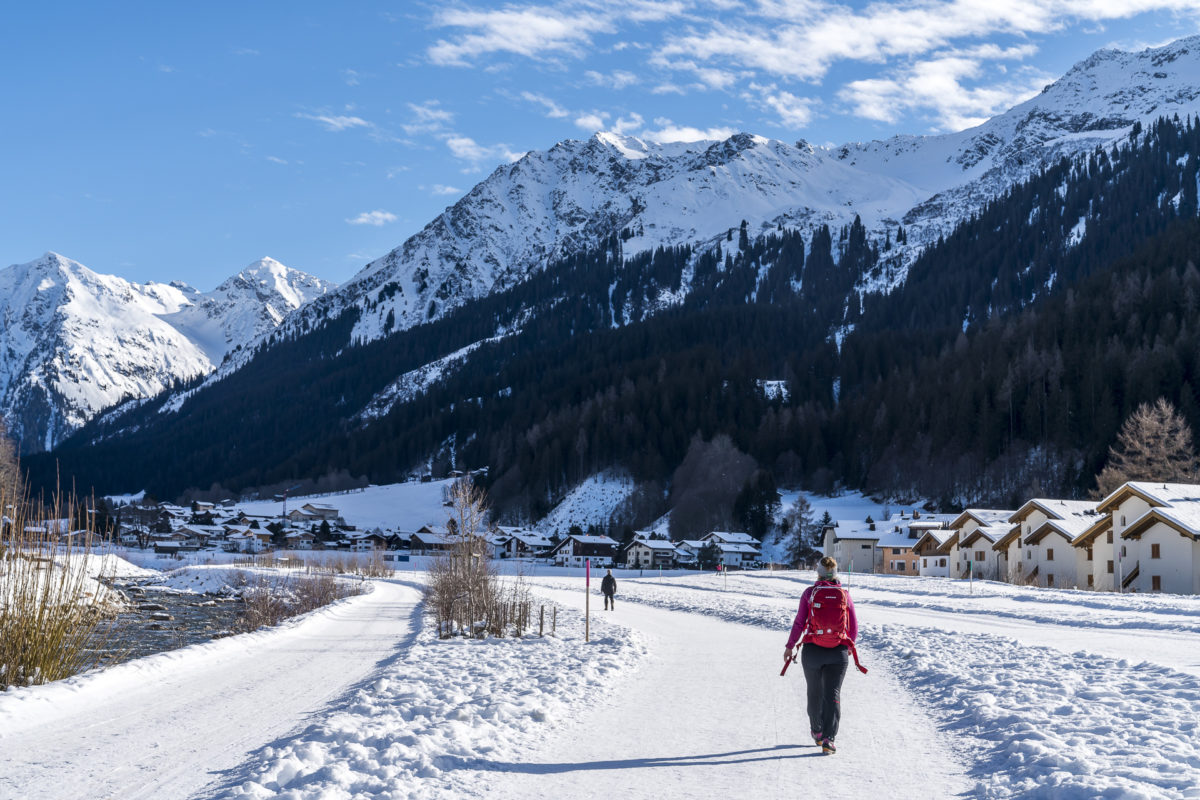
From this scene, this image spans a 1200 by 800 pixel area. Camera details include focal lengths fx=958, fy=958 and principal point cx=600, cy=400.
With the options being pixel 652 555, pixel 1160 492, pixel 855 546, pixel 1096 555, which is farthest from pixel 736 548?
pixel 1160 492

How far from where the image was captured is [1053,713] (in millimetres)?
12719

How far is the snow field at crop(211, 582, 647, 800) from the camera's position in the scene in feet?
29.9

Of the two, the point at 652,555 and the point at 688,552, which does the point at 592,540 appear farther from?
the point at 688,552

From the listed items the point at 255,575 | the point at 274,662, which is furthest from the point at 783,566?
the point at 274,662

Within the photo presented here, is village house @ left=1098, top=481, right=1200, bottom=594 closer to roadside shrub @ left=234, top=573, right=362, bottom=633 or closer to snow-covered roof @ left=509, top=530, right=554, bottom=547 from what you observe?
roadside shrub @ left=234, top=573, right=362, bottom=633

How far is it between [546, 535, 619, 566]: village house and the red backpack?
360 ft

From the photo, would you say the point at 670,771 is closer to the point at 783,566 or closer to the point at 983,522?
the point at 983,522

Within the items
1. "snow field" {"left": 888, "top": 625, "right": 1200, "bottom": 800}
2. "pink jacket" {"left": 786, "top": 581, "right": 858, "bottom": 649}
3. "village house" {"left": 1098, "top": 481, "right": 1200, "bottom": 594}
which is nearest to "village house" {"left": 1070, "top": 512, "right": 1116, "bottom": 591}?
"village house" {"left": 1098, "top": 481, "right": 1200, "bottom": 594}

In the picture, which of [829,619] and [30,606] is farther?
[30,606]

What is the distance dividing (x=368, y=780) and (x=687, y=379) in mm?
165970

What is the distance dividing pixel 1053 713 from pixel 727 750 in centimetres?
490

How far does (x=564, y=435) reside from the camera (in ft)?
563

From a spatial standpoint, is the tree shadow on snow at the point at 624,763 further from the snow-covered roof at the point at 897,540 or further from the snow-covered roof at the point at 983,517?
the snow-covered roof at the point at 897,540

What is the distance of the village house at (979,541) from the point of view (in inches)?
3029
